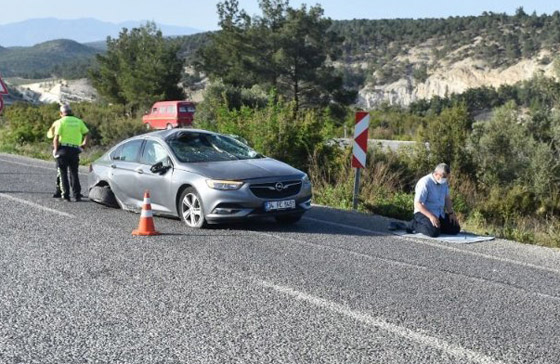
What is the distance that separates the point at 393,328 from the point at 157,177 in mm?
6014

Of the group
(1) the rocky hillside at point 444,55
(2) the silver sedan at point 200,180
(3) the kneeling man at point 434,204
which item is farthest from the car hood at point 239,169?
(1) the rocky hillside at point 444,55

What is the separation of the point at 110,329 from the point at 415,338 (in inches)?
90.9

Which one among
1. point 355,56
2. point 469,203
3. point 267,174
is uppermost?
Answer: point 355,56

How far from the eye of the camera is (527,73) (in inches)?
3676

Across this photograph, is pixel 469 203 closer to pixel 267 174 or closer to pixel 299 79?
pixel 267 174

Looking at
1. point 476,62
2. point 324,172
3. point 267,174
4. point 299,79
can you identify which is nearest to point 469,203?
point 324,172

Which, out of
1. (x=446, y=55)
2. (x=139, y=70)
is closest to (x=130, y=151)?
(x=139, y=70)

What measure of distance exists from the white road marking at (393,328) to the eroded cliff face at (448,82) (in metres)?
90.2

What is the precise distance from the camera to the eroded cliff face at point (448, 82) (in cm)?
9538

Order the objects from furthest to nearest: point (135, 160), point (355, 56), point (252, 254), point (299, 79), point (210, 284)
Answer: point (355, 56) → point (299, 79) → point (135, 160) → point (252, 254) → point (210, 284)

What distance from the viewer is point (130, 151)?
11555 millimetres

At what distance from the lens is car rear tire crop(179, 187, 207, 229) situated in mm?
9875

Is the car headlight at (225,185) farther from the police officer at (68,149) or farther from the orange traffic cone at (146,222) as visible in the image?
the police officer at (68,149)

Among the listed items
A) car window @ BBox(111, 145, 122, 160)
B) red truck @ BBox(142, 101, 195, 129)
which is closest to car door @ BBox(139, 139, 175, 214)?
car window @ BBox(111, 145, 122, 160)
